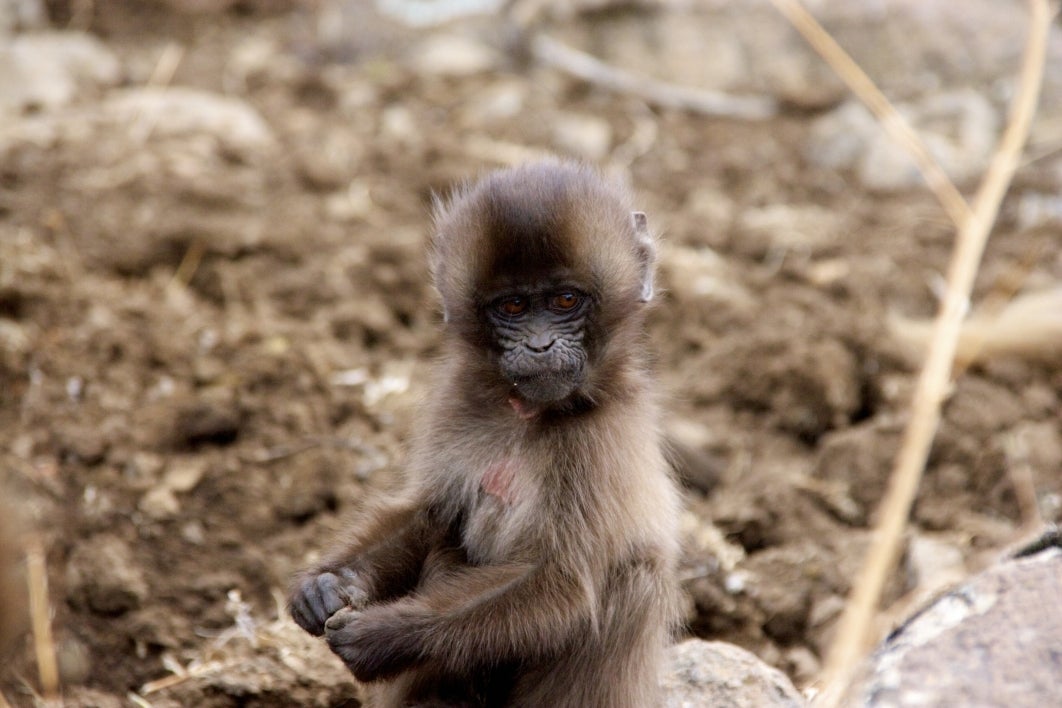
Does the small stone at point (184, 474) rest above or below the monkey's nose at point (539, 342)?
below

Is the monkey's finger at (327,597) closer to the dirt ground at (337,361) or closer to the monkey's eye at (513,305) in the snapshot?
the dirt ground at (337,361)

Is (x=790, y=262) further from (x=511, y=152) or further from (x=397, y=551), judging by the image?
(x=397, y=551)

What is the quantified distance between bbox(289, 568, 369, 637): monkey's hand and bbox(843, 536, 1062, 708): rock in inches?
63.0

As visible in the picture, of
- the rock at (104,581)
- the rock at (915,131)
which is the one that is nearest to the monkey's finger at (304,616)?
the rock at (104,581)

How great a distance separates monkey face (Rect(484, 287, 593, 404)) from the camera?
3982 mm

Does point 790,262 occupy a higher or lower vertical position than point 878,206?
lower

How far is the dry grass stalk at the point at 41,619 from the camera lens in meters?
4.78

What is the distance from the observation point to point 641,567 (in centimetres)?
404

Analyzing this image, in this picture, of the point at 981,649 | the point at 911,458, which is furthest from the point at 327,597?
the point at 911,458

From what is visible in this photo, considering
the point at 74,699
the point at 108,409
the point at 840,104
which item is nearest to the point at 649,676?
the point at 74,699

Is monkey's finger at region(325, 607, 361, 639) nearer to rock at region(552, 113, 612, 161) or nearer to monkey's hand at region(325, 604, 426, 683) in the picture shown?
monkey's hand at region(325, 604, 426, 683)

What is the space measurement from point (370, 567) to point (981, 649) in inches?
77.3

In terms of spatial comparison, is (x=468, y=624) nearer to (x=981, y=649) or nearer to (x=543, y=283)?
(x=543, y=283)

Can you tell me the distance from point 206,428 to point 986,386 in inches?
154
